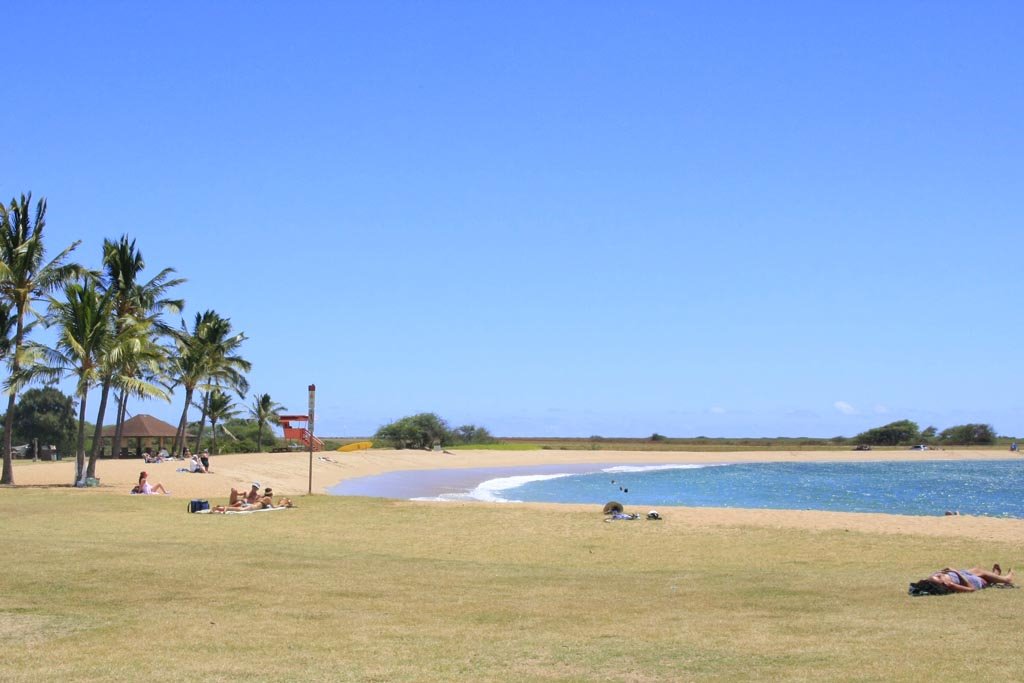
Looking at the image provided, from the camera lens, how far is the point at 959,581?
458 inches

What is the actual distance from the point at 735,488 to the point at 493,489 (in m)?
14.6

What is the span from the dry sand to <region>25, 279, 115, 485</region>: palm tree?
3.45 metres

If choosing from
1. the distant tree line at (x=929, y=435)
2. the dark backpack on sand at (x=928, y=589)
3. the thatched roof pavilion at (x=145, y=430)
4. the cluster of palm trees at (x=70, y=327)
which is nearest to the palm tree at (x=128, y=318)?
the cluster of palm trees at (x=70, y=327)

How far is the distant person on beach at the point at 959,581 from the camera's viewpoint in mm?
11391

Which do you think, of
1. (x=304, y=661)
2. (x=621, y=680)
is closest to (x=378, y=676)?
(x=304, y=661)

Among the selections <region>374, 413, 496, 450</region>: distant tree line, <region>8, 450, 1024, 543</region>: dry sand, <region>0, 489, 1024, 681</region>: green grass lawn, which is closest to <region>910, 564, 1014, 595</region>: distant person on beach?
<region>0, 489, 1024, 681</region>: green grass lawn

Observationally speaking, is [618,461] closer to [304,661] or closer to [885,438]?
[885,438]

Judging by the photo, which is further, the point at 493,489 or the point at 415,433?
the point at 415,433

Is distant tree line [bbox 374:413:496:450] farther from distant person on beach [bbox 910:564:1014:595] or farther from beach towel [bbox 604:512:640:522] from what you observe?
distant person on beach [bbox 910:564:1014:595]

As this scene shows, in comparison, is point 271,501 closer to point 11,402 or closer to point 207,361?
point 11,402

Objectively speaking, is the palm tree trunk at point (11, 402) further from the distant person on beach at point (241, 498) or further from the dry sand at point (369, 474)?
the distant person on beach at point (241, 498)

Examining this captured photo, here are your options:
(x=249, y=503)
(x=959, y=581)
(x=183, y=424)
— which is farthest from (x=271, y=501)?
(x=183, y=424)

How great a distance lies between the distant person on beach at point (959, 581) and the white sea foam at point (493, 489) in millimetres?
22111

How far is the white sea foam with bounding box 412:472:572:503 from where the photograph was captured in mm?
35784
